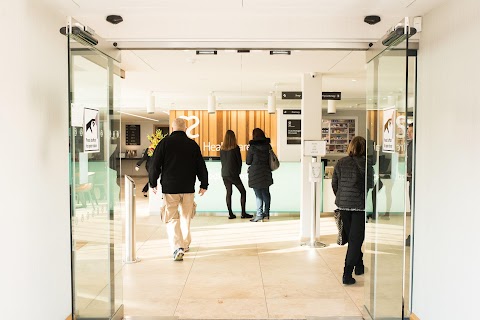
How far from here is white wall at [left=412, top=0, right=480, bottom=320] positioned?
9.53 feet

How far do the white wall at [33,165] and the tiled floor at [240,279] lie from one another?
1.18 meters

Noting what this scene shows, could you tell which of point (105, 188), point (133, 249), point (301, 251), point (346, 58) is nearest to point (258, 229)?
point (301, 251)

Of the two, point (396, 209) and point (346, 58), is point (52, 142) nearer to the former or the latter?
point (396, 209)

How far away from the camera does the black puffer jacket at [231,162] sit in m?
9.27

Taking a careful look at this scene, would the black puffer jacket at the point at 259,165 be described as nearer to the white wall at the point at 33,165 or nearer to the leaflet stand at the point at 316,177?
the leaflet stand at the point at 316,177

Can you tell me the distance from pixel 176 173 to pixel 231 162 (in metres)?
3.48

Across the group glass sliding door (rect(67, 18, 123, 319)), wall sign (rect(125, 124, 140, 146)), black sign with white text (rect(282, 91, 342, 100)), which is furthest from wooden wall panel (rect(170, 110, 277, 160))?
glass sliding door (rect(67, 18, 123, 319))

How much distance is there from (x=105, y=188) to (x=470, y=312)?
2.57 meters

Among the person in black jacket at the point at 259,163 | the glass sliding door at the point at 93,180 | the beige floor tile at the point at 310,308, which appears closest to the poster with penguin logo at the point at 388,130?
the beige floor tile at the point at 310,308

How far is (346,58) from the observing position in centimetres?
645

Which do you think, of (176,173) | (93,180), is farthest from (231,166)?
(93,180)

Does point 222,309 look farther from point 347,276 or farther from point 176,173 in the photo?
point 176,173

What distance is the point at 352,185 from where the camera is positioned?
4883 mm

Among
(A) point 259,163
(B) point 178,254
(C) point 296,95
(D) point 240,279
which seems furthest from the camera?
(A) point 259,163
